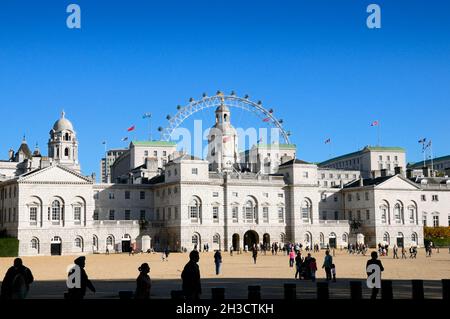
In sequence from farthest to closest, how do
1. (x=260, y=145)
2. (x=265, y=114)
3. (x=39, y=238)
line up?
1. (x=260, y=145)
2. (x=265, y=114)
3. (x=39, y=238)

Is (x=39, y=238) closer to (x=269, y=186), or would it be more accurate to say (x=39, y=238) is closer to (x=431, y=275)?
(x=269, y=186)

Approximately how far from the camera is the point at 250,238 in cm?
10994

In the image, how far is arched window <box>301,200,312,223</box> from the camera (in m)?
111

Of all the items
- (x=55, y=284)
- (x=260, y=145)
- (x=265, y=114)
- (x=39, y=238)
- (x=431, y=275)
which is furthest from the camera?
(x=260, y=145)

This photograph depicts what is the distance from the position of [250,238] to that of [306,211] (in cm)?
959

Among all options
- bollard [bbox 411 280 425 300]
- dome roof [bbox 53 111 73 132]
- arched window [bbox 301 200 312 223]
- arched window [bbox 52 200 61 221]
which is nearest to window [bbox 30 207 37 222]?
arched window [bbox 52 200 61 221]

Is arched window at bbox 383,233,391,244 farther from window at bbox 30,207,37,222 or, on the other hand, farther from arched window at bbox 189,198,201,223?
window at bbox 30,207,37,222

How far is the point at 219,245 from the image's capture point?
105 m

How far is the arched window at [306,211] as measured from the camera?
111438 millimetres

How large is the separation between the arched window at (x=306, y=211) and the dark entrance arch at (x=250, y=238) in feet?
26.7

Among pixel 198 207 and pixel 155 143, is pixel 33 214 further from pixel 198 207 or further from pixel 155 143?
pixel 155 143

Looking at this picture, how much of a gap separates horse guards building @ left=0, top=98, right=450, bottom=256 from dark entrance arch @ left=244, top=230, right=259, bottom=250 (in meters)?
0.16

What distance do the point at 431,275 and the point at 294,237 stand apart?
6183 centimetres
